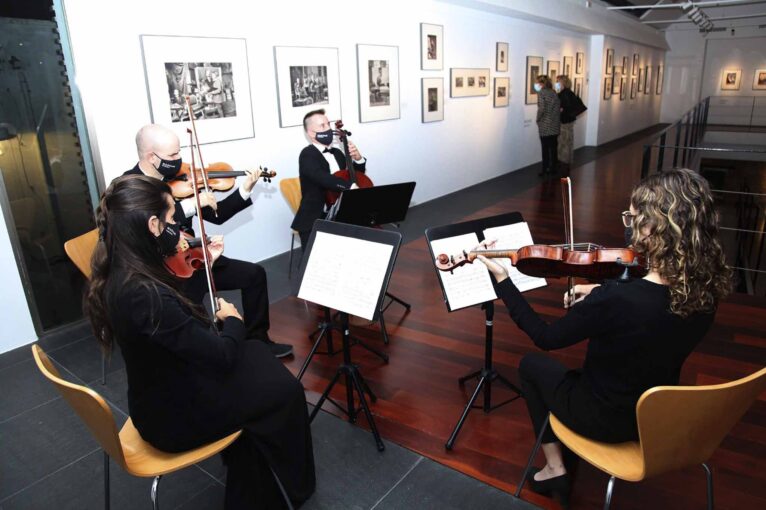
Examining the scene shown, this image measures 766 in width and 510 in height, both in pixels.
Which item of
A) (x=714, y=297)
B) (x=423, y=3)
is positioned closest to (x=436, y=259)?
(x=714, y=297)

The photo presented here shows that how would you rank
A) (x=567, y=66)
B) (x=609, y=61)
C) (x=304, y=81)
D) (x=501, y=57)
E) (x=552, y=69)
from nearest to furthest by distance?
(x=304, y=81), (x=501, y=57), (x=552, y=69), (x=567, y=66), (x=609, y=61)

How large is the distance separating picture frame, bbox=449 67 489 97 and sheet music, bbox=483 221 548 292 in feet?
18.4

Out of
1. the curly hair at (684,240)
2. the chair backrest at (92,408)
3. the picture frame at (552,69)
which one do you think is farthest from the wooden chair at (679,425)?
the picture frame at (552,69)

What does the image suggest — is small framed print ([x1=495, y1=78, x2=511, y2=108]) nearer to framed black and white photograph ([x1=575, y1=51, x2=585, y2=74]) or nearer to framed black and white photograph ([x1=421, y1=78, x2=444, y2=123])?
framed black and white photograph ([x1=421, y1=78, x2=444, y2=123])

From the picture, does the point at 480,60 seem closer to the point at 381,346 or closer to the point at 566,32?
the point at 566,32

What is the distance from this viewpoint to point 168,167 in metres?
3.03

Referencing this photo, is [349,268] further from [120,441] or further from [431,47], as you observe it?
[431,47]

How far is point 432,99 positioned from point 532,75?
3.51 metres

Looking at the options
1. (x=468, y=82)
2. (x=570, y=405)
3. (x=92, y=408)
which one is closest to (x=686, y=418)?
(x=570, y=405)

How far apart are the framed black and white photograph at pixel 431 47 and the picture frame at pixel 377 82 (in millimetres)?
588

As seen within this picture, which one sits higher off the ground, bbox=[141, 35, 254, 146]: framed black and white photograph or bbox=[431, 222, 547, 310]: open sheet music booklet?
bbox=[141, 35, 254, 146]: framed black and white photograph

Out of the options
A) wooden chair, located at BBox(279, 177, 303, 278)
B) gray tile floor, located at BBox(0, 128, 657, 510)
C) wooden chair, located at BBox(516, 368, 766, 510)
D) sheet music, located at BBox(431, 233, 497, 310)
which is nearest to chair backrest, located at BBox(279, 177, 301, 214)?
wooden chair, located at BBox(279, 177, 303, 278)

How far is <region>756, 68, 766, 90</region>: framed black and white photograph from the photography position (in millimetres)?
15508

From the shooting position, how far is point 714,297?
5.46 ft
